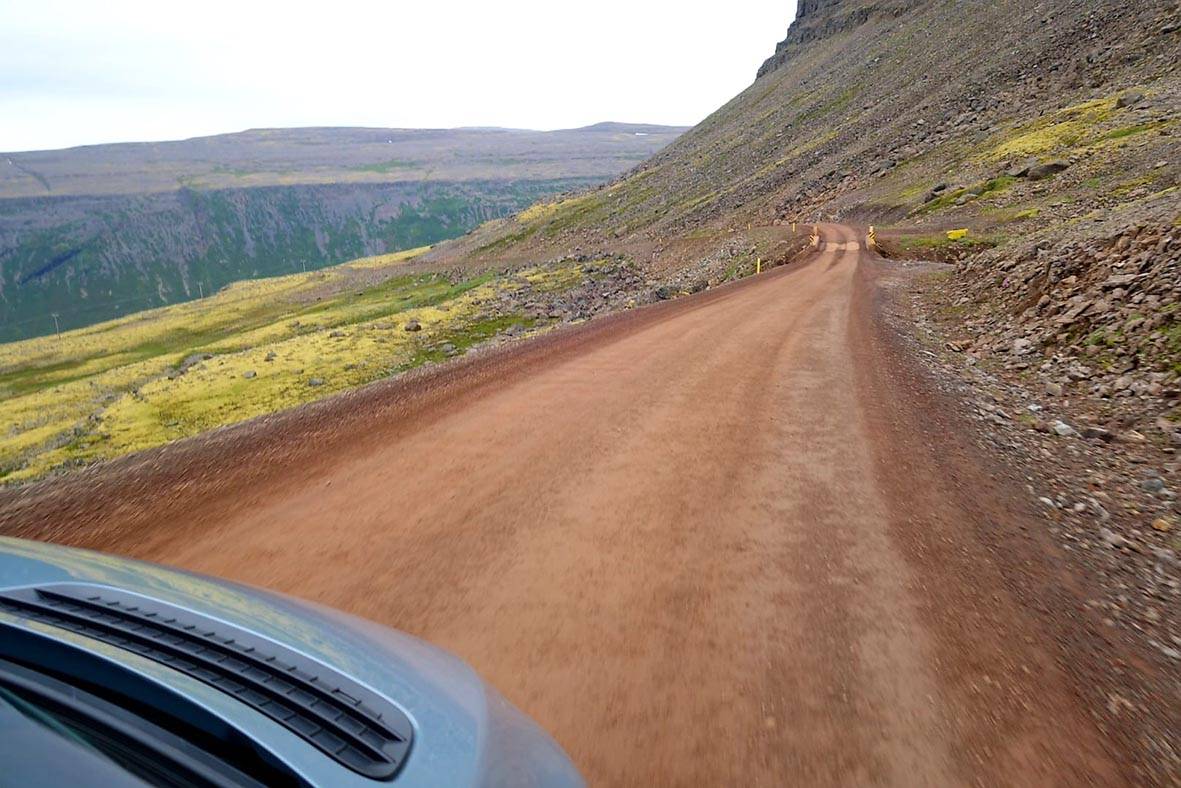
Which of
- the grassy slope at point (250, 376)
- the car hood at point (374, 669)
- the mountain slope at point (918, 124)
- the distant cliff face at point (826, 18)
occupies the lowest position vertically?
the grassy slope at point (250, 376)

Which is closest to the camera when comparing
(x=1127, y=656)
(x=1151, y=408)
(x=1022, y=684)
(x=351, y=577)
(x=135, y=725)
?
(x=135, y=725)

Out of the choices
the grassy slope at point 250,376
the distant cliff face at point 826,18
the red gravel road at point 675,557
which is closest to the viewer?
the red gravel road at point 675,557

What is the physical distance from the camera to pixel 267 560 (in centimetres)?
409

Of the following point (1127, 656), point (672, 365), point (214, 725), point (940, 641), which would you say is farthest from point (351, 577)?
point (672, 365)

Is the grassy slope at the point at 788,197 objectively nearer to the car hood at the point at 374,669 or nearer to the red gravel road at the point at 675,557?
the red gravel road at the point at 675,557

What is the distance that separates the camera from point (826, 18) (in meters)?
100

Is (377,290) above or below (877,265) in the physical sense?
below

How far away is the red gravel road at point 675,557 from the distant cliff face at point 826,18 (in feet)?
333

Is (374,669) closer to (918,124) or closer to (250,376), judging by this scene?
(250,376)

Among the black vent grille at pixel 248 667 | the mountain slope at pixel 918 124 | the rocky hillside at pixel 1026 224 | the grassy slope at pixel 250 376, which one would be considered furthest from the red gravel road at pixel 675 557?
the mountain slope at pixel 918 124

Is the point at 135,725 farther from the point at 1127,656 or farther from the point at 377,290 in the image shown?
the point at 377,290

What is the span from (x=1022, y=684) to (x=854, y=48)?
99.4m

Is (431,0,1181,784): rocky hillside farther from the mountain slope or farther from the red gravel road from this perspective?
the red gravel road

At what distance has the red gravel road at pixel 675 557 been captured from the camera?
2.74 meters
